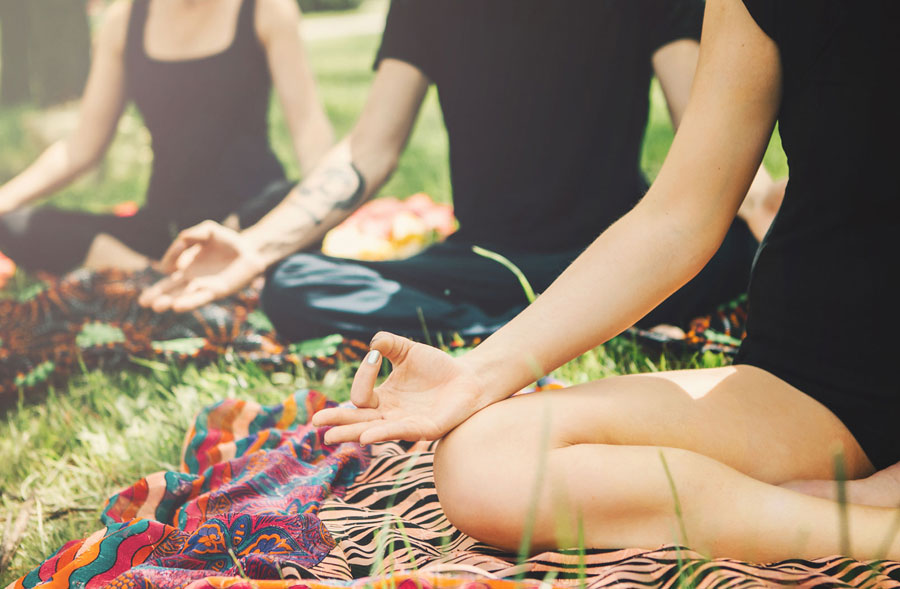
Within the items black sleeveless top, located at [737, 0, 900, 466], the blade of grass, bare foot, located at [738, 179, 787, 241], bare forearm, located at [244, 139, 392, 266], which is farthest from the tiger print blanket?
bare foot, located at [738, 179, 787, 241]

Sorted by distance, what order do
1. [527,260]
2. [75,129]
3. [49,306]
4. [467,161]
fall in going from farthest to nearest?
[75,129], [49,306], [467,161], [527,260]

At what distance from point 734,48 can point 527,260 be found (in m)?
1.07

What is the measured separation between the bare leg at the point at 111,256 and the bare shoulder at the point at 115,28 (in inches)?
26.6

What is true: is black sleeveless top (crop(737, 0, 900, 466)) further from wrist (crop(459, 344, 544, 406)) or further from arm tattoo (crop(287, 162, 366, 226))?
arm tattoo (crop(287, 162, 366, 226))

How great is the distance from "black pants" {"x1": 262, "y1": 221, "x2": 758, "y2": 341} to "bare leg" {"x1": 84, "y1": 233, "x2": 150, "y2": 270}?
0.90 metres

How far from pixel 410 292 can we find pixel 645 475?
48.6 inches

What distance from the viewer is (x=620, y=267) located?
3.54 feet

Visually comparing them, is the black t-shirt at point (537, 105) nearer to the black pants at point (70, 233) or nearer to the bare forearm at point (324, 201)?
the bare forearm at point (324, 201)

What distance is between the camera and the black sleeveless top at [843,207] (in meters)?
1.01

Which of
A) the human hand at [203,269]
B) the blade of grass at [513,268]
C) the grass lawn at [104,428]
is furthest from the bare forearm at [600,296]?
the human hand at [203,269]

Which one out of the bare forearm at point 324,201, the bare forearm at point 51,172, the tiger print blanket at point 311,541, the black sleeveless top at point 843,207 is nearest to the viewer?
the tiger print blanket at point 311,541

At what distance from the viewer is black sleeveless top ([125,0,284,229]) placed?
9.02 feet

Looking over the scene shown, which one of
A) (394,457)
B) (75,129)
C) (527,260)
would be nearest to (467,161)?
(527,260)

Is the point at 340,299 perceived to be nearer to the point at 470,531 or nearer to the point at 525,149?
the point at 525,149
